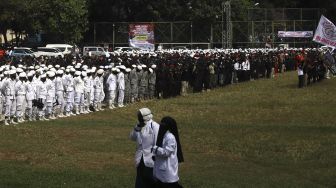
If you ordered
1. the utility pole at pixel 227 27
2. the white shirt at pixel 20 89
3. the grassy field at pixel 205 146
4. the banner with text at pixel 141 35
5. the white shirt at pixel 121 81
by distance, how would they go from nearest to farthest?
the grassy field at pixel 205 146, the white shirt at pixel 20 89, the white shirt at pixel 121 81, the utility pole at pixel 227 27, the banner with text at pixel 141 35

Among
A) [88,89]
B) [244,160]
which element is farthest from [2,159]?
[88,89]

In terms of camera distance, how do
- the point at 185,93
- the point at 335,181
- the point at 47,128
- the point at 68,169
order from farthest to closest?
1. the point at 185,93
2. the point at 47,128
3. the point at 68,169
4. the point at 335,181

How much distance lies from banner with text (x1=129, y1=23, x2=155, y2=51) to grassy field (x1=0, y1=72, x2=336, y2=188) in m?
34.3

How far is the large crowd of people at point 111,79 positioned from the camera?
89.0ft

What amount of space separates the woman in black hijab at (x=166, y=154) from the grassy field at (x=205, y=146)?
3.35 meters

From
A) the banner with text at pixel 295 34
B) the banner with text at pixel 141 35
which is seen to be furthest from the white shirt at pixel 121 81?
the banner with text at pixel 295 34

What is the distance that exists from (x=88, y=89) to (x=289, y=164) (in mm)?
14305

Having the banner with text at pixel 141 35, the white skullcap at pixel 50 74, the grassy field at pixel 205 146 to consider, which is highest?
the banner with text at pixel 141 35

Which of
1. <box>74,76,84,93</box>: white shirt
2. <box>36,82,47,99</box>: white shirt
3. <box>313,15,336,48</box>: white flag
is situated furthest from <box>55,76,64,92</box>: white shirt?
<box>313,15,336,48</box>: white flag

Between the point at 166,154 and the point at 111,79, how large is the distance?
21291mm

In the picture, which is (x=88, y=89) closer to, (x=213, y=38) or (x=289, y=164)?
(x=289, y=164)

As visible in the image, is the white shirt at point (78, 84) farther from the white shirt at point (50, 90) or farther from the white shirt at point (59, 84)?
the white shirt at point (50, 90)

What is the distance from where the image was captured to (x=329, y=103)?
104 feet

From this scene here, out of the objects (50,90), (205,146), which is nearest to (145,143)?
(205,146)
